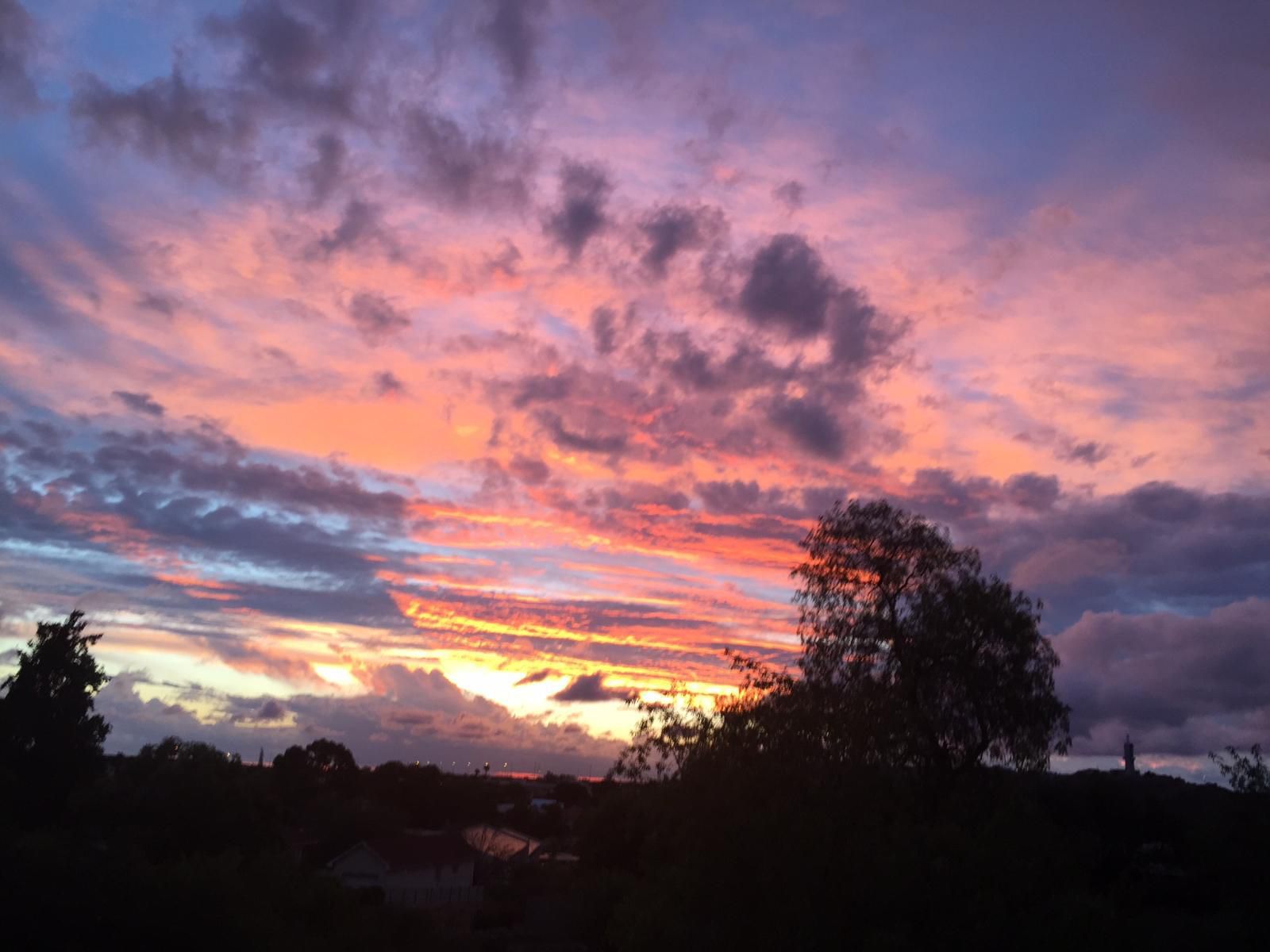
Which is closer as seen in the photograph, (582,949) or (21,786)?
(582,949)

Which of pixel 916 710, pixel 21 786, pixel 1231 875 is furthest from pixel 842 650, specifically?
pixel 21 786

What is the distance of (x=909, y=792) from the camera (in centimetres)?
2294

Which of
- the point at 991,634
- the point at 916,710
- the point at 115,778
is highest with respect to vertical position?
the point at 991,634

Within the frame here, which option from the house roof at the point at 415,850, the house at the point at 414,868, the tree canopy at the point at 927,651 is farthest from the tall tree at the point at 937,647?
the house roof at the point at 415,850

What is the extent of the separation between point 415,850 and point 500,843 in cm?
1089

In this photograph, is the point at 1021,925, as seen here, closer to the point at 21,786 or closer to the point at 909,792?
the point at 909,792

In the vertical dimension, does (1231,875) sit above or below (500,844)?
above

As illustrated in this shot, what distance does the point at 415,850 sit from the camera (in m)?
72.0

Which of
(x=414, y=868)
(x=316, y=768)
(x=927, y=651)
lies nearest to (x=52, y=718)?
(x=414, y=868)

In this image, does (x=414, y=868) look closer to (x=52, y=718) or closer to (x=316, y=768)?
(x=52, y=718)

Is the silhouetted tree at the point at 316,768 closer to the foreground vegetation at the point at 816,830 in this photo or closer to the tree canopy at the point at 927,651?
the foreground vegetation at the point at 816,830

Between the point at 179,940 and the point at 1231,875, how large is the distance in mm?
24681

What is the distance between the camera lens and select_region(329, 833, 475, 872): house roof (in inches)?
2736

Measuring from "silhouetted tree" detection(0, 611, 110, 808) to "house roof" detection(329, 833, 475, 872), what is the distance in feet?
64.2
